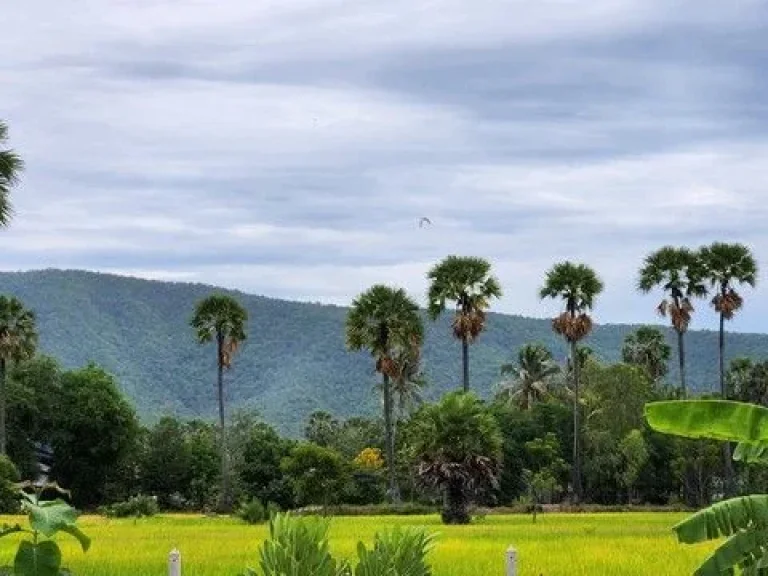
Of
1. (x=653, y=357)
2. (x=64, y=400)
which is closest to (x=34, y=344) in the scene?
(x=64, y=400)

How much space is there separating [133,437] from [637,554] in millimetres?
55769

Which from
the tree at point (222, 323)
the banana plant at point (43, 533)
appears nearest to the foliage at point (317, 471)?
the tree at point (222, 323)

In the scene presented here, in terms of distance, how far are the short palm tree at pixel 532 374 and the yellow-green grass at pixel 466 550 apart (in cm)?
5545

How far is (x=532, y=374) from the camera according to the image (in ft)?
341

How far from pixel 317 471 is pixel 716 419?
50350 millimetres

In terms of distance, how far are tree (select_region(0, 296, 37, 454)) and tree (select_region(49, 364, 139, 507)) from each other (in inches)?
282

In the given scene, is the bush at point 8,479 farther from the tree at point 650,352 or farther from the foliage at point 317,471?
the tree at point 650,352

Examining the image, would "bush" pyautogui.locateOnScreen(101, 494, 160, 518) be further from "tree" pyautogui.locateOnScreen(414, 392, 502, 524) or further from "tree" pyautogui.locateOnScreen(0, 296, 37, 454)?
"tree" pyautogui.locateOnScreen(414, 392, 502, 524)

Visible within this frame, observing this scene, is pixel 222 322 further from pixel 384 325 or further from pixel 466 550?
pixel 466 550

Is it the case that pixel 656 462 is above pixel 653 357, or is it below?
below

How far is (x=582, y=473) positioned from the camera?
7888 cm

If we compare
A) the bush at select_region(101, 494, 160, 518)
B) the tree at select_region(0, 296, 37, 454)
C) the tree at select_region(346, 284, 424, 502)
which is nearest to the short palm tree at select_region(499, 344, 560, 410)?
the tree at select_region(346, 284, 424, 502)

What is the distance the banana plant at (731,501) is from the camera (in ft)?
38.2

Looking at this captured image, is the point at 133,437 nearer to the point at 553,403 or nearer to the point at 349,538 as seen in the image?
the point at 553,403
